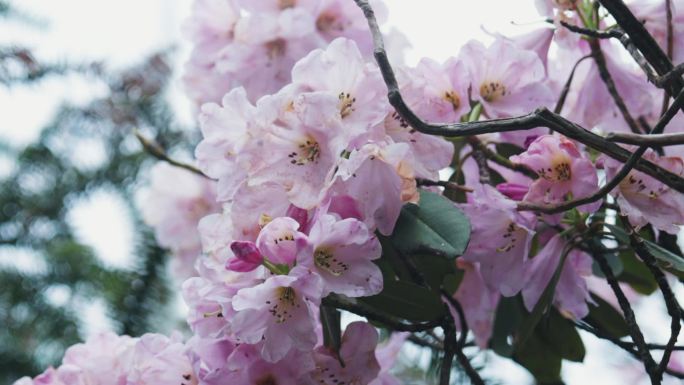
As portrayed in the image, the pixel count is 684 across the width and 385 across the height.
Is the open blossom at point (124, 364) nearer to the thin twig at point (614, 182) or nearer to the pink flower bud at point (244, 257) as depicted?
the pink flower bud at point (244, 257)

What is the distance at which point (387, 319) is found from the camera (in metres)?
0.57

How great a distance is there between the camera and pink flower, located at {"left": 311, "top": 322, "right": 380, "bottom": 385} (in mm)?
564

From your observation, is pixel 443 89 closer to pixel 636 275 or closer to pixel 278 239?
pixel 278 239

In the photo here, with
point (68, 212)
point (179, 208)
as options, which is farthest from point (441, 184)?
point (68, 212)

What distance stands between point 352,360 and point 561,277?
0.17m

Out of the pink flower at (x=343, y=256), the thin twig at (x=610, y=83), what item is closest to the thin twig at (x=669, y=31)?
the thin twig at (x=610, y=83)

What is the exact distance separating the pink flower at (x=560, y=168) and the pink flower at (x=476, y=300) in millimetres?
175

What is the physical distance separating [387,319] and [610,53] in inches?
12.4

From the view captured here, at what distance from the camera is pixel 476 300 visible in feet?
2.38

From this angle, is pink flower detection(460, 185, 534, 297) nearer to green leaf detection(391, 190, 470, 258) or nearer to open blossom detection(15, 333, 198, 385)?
green leaf detection(391, 190, 470, 258)

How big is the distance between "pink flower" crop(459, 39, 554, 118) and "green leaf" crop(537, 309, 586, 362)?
0.18 meters

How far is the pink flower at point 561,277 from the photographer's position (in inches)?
24.1

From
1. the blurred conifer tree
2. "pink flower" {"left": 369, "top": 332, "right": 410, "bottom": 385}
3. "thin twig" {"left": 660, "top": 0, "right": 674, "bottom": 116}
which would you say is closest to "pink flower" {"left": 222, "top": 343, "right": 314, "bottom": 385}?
"pink flower" {"left": 369, "top": 332, "right": 410, "bottom": 385}

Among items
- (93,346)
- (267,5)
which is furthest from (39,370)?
(267,5)
